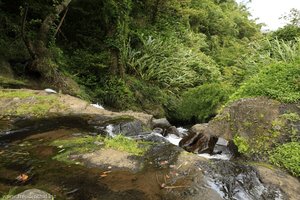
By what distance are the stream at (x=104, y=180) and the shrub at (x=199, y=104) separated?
624 cm

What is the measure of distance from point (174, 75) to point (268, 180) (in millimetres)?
8806

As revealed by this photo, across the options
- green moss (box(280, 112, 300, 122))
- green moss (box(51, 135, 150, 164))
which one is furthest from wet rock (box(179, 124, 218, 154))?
green moss (box(51, 135, 150, 164))

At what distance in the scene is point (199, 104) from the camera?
1120cm

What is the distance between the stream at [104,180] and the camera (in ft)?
12.5

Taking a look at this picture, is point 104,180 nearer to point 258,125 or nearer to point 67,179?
point 67,179

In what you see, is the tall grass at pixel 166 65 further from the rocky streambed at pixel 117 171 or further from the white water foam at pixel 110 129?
the rocky streambed at pixel 117 171

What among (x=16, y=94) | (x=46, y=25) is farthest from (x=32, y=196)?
(x=46, y=25)

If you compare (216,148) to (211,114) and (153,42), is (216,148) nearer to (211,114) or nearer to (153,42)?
(211,114)

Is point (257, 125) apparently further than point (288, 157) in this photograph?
Yes

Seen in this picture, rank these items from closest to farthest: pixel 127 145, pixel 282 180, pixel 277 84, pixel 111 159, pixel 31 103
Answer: pixel 282 180, pixel 111 159, pixel 127 145, pixel 277 84, pixel 31 103

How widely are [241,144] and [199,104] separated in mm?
5349

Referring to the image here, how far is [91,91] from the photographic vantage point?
11.2m

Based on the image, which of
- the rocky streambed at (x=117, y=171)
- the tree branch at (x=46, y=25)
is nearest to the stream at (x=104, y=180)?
the rocky streambed at (x=117, y=171)

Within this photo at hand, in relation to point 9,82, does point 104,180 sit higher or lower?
higher
